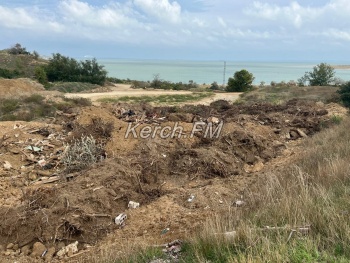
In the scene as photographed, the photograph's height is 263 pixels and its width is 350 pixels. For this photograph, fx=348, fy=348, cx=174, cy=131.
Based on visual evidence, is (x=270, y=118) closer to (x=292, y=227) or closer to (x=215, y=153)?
(x=215, y=153)

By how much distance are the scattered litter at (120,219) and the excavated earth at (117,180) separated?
0.05 metres

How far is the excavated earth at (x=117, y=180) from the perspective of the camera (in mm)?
4910

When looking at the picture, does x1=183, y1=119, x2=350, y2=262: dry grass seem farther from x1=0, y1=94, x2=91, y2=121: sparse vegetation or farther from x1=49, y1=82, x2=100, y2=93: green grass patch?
x1=49, y1=82, x2=100, y2=93: green grass patch

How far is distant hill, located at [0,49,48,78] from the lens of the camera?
52438 millimetres

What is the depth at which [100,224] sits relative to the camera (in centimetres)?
525

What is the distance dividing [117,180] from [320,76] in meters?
37.0

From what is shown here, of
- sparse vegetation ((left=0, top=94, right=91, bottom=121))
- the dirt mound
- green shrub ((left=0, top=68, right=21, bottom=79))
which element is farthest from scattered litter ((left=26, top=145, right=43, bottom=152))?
green shrub ((left=0, top=68, right=21, bottom=79))

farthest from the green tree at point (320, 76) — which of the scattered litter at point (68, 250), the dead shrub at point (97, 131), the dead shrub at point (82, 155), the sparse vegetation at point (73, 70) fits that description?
the scattered litter at point (68, 250)

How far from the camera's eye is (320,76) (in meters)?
38.5

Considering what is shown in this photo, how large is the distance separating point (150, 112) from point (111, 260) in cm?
1049

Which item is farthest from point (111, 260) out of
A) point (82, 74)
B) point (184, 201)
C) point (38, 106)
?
point (82, 74)

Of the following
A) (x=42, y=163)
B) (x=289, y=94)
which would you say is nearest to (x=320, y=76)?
(x=289, y=94)

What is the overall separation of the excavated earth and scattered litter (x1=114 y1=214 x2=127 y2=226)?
0.18 feet

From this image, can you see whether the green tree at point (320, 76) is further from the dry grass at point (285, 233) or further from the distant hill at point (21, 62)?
the distant hill at point (21, 62)
